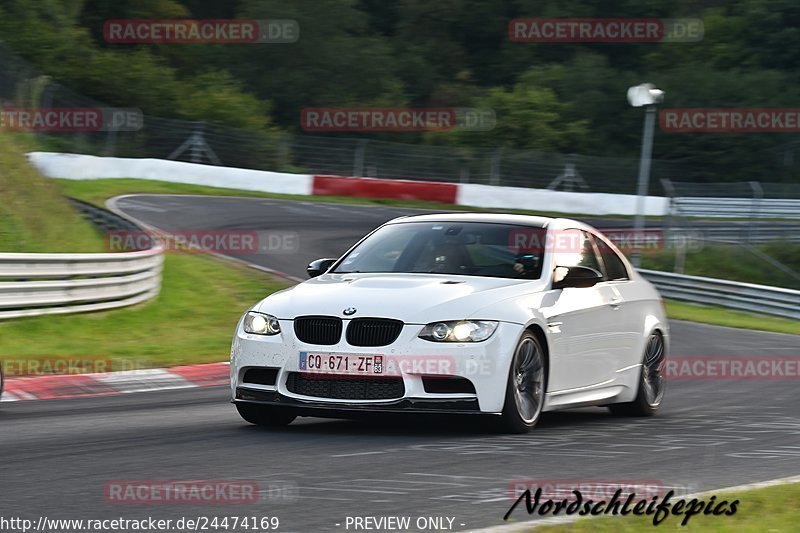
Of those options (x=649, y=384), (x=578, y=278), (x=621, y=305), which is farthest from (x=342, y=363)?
(x=649, y=384)

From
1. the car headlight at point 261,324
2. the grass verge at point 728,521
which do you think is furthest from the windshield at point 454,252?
the grass verge at point 728,521

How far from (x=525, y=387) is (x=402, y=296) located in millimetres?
966

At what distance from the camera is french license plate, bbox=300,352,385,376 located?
26.1 ft

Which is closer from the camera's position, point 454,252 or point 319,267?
point 454,252

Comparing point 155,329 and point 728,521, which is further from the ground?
point 728,521

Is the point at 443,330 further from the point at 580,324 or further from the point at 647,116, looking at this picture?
the point at 647,116

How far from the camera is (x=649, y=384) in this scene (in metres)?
10.5

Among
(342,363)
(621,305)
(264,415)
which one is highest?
(621,305)

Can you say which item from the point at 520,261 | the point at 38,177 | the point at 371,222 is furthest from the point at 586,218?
the point at 520,261

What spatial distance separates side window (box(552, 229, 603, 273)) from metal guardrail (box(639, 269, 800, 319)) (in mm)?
18059

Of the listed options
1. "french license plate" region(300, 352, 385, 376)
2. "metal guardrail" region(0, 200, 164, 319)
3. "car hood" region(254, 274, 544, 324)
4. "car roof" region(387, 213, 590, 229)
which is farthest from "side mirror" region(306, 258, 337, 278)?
"metal guardrail" region(0, 200, 164, 319)

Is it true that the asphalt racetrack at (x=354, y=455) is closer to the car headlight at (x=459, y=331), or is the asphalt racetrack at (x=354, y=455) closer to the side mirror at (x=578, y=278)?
the car headlight at (x=459, y=331)

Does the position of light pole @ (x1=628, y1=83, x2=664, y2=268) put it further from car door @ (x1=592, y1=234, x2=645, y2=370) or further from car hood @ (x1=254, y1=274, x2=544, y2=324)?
car hood @ (x1=254, y1=274, x2=544, y2=324)

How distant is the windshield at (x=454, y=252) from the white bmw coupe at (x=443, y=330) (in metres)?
0.01
